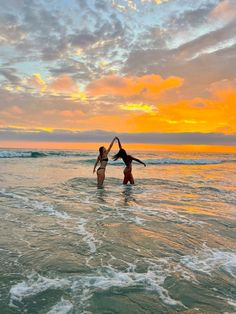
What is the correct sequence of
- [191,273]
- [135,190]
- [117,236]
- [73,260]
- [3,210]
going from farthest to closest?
[135,190] < [3,210] < [117,236] < [73,260] < [191,273]

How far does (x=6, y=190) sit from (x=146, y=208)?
20.2 feet

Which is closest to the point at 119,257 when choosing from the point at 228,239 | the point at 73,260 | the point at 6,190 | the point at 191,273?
the point at 73,260

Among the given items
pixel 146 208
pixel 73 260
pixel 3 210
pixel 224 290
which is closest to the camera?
pixel 224 290

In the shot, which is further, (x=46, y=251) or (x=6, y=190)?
(x=6, y=190)

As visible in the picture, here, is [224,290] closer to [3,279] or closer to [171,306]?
[171,306]

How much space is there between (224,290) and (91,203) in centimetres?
677

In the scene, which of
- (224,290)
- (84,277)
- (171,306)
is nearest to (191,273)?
(224,290)

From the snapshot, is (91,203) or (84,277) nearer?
(84,277)

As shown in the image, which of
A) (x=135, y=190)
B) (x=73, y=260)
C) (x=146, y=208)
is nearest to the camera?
(x=73, y=260)

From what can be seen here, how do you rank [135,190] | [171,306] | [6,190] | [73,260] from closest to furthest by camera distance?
[171,306]
[73,260]
[6,190]
[135,190]

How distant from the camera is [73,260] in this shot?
5.23 metres

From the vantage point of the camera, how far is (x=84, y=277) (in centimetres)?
456

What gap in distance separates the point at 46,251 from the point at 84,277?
51.6 inches

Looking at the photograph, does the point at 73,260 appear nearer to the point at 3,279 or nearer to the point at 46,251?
the point at 46,251
